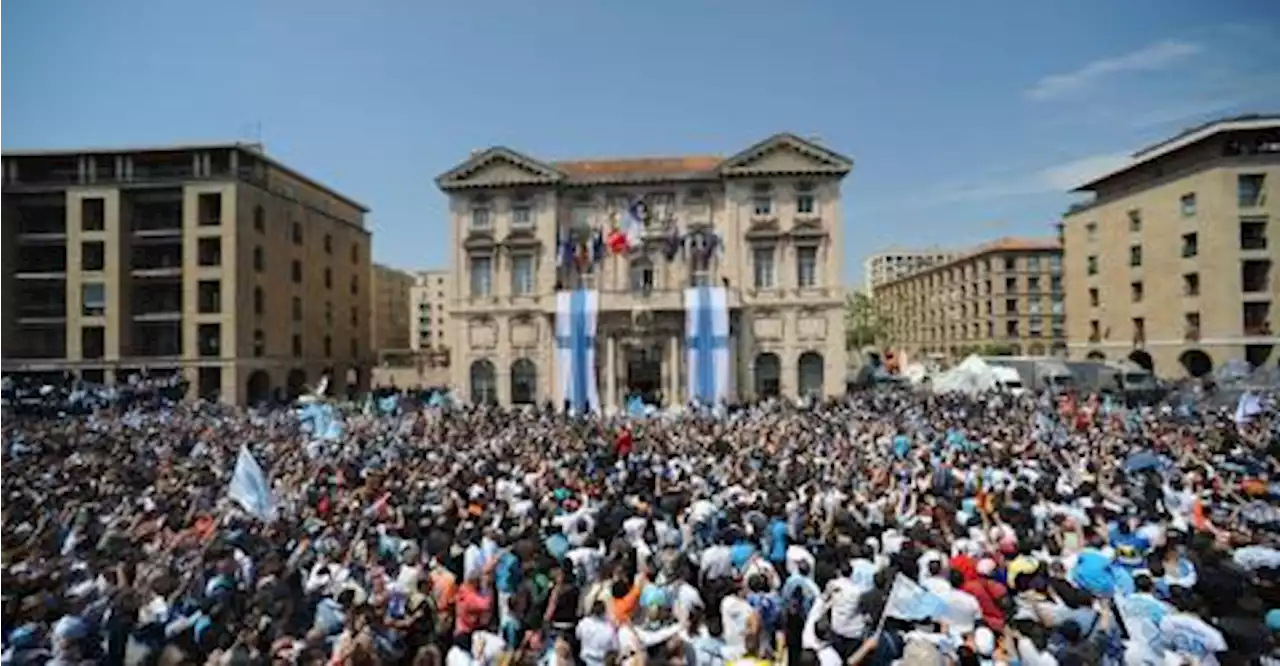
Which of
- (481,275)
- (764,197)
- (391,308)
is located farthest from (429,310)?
(764,197)

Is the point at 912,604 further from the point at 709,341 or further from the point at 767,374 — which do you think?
the point at 767,374

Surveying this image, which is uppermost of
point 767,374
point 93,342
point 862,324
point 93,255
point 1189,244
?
point 1189,244

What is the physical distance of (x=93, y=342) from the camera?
4919 cm

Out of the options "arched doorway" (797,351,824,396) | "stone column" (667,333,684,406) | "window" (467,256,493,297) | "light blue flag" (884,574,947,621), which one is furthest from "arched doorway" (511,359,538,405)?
"light blue flag" (884,574,947,621)

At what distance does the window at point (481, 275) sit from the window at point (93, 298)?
22220mm

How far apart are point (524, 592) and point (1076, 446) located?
56.7 ft

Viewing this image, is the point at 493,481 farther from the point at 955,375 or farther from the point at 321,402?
the point at 955,375

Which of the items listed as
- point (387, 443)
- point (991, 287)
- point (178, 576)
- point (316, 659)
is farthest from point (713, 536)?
point (991, 287)

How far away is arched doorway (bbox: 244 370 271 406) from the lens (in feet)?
167

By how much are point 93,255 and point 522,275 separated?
1037 inches

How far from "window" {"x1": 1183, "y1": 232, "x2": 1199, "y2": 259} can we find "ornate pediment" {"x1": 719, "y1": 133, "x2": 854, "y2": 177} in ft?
79.4

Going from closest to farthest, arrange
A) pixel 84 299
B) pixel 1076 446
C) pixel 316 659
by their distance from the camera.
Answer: pixel 316 659, pixel 1076 446, pixel 84 299

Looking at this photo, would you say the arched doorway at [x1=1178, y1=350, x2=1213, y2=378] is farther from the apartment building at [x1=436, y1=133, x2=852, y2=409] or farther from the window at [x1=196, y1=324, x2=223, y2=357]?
the window at [x1=196, y1=324, x2=223, y2=357]

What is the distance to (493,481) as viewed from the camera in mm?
15266
